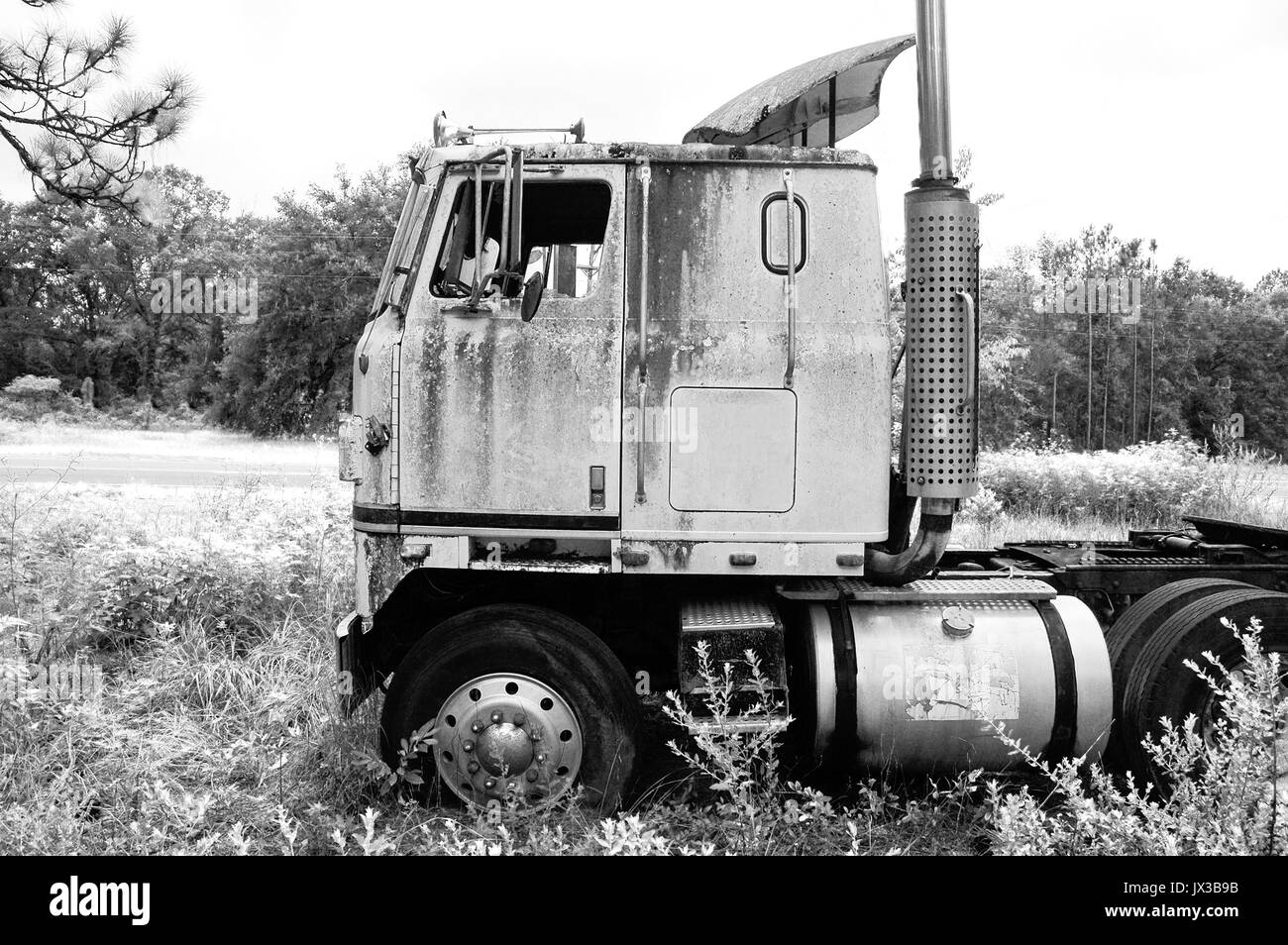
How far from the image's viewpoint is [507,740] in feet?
12.3

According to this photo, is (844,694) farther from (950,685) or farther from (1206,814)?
(1206,814)

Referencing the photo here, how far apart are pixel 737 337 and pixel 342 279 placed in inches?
972

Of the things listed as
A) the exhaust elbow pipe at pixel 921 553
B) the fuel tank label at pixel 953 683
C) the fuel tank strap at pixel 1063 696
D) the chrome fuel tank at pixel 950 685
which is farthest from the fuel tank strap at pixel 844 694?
the fuel tank strap at pixel 1063 696

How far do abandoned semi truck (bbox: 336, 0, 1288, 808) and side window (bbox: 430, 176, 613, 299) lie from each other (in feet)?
0.10

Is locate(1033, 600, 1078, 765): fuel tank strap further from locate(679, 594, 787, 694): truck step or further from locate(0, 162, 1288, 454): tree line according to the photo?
locate(0, 162, 1288, 454): tree line

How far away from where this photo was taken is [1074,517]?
11.9 m

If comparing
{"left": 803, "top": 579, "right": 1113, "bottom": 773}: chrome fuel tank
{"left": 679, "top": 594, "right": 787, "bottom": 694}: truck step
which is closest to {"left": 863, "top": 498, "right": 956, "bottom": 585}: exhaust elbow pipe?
{"left": 803, "top": 579, "right": 1113, "bottom": 773}: chrome fuel tank

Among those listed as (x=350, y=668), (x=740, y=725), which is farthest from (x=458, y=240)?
(x=740, y=725)

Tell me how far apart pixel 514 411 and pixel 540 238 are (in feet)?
4.33

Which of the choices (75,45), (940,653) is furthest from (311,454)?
(940,653)

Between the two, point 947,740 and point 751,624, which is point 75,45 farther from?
point 947,740

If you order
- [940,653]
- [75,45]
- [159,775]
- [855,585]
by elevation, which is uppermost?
[75,45]

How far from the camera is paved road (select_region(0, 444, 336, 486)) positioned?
14.2 metres

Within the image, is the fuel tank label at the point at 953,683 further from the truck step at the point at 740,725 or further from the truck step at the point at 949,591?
the truck step at the point at 740,725
